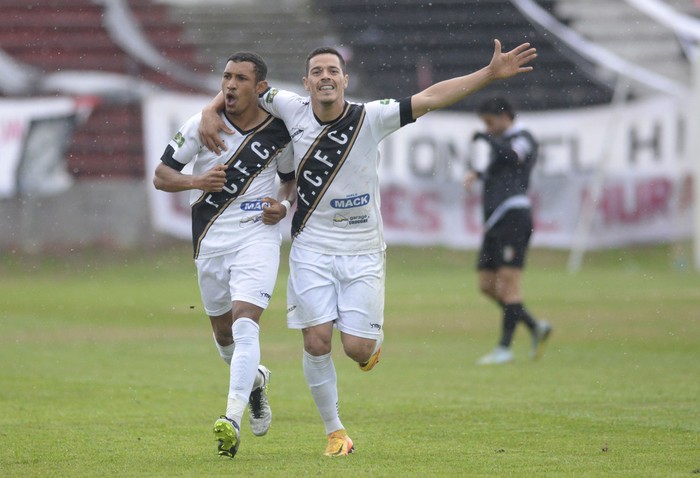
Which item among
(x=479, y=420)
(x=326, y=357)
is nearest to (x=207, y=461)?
(x=326, y=357)

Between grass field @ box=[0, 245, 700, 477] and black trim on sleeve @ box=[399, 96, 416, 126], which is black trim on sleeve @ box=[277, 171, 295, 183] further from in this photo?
grass field @ box=[0, 245, 700, 477]

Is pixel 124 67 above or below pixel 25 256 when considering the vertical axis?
above

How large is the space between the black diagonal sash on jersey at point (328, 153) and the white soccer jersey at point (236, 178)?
0.95 feet

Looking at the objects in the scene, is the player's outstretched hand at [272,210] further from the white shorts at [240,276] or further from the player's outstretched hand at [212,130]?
the player's outstretched hand at [212,130]

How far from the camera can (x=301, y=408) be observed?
9062mm

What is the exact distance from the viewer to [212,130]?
7.27 m

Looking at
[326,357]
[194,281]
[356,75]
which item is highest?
[356,75]

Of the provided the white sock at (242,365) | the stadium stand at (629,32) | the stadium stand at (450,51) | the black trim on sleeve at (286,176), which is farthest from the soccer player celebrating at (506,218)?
the stadium stand at (629,32)

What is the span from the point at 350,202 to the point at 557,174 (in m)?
19.8

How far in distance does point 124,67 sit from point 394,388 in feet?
60.8

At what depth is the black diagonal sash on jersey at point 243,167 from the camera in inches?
289

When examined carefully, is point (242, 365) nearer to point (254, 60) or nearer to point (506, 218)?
point (254, 60)

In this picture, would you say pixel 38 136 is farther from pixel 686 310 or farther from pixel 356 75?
pixel 686 310

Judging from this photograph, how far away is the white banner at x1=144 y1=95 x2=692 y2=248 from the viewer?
2625 centimetres
